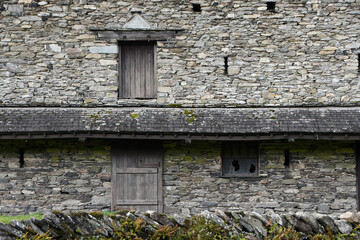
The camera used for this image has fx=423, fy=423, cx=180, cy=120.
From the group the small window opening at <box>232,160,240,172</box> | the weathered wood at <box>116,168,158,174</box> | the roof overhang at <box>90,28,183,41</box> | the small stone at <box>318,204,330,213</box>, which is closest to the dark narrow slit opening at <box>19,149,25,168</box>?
the weathered wood at <box>116,168,158,174</box>

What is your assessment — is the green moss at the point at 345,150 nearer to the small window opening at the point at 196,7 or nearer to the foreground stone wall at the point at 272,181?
the foreground stone wall at the point at 272,181

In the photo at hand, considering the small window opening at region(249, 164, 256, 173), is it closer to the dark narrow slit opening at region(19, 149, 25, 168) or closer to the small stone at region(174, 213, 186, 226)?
the small stone at region(174, 213, 186, 226)

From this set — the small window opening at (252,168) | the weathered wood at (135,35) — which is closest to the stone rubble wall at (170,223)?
the small window opening at (252,168)

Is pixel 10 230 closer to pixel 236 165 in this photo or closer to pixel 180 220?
pixel 180 220

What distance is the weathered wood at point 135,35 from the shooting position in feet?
35.3

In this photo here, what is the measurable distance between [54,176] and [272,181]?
17.5ft

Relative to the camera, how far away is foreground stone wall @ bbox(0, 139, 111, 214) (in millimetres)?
10242

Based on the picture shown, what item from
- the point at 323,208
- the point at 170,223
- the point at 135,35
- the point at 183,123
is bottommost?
the point at 323,208

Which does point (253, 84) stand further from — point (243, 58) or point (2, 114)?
point (2, 114)

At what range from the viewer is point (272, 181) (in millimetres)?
10344

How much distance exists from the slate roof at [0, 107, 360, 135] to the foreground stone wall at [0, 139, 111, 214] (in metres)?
0.65

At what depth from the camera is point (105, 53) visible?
10766 mm

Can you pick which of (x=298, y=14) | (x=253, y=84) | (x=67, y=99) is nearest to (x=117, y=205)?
(x=67, y=99)

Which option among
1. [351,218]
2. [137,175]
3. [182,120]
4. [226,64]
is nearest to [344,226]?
[351,218]
